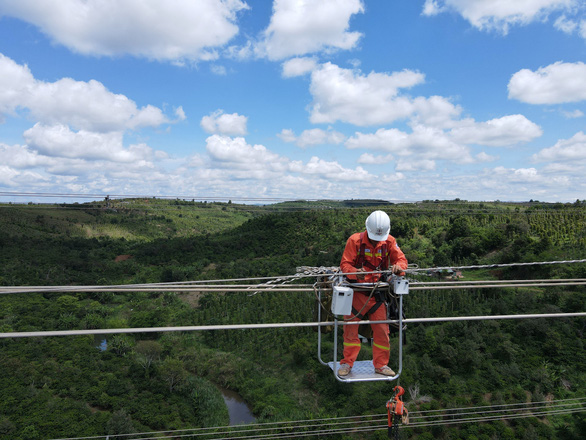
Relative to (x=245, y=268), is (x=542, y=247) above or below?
above

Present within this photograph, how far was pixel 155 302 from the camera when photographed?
56.3 meters

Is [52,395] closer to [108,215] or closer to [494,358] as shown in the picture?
[494,358]

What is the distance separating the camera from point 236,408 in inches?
1216

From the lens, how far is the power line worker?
441 centimetres

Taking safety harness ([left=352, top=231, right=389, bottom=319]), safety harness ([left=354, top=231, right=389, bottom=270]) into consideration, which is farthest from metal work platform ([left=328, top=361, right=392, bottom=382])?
safety harness ([left=354, top=231, right=389, bottom=270])

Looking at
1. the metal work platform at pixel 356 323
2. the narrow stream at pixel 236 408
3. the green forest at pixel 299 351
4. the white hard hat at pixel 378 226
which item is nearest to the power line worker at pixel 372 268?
the white hard hat at pixel 378 226

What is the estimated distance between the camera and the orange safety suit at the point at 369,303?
14.6 ft

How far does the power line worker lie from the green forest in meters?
8.92

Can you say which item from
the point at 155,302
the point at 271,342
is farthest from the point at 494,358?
the point at 155,302

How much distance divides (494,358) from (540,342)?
16.7ft

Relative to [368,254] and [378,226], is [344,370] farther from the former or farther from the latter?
[378,226]

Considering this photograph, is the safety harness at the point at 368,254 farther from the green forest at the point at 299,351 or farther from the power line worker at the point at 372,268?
the green forest at the point at 299,351

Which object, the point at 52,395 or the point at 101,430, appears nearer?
the point at 101,430

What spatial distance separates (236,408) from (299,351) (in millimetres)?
7805
